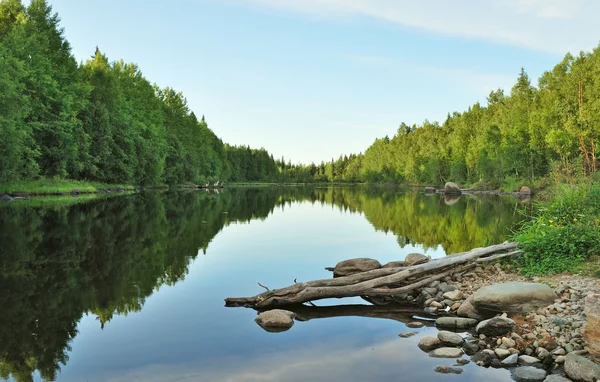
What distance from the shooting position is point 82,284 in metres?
11.2

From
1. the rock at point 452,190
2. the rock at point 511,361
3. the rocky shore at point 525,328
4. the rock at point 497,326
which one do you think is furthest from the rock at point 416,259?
the rock at point 452,190

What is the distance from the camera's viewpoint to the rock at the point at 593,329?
6.70m

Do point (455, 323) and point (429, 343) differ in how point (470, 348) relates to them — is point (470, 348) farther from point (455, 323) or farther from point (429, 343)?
point (455, 323)

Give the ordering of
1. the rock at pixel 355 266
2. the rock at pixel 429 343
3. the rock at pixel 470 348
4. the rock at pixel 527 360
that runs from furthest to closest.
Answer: the rock at pixel 355 266 < the rock at pixel 429 343 < the rock at pixel 470 348 < the rock at pixel 527 360

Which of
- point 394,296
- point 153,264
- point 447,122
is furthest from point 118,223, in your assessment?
point 447,122

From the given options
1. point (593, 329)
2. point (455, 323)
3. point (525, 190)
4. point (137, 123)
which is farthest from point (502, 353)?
point (137, 123)

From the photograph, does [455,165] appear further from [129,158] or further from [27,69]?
[27,69]

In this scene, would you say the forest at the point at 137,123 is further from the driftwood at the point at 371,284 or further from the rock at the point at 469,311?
the rock at the point at 469,311

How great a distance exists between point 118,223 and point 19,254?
28.2ft

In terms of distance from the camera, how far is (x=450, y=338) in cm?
796

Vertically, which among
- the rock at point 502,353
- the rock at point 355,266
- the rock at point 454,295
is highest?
the rock at point 355,266

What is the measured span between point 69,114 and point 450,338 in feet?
152

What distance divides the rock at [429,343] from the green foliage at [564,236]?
177 inches

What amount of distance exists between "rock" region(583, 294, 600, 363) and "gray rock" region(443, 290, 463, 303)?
339 cm
